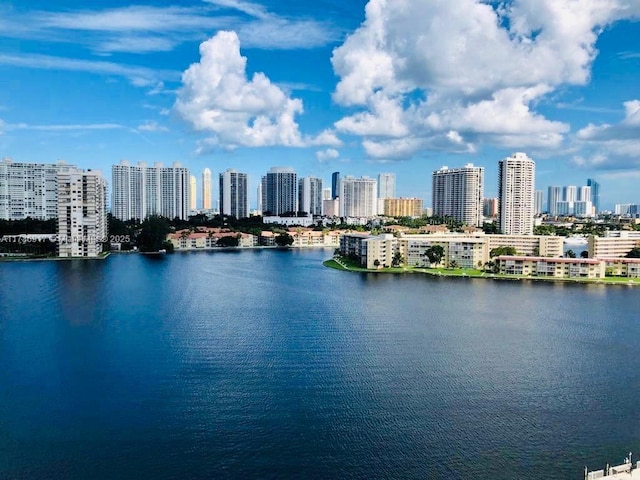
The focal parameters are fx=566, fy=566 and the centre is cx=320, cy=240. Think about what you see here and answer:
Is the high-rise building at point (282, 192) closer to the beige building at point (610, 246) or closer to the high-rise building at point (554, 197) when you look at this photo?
the beige building at point (610, 246)

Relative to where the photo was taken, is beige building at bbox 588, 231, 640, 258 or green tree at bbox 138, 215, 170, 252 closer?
beige building at bbox 588, 231, 640, 258

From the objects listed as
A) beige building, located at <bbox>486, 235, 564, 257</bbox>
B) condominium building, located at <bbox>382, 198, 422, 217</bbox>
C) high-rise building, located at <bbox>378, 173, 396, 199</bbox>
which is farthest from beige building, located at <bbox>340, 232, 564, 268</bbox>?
high-rise building, located at <bbox>378, 173, 396, 199</bbox>

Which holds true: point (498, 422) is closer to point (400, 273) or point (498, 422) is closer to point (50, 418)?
point (50, 418)

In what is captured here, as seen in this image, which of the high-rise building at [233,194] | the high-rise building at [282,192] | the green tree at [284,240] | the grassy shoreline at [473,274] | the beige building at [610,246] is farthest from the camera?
the high-rise building at [282,192]

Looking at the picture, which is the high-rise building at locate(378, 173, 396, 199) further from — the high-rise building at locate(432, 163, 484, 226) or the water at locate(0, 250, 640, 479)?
the water at locate(0, 250, 640, 479)

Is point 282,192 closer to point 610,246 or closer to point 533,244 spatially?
point 533,244

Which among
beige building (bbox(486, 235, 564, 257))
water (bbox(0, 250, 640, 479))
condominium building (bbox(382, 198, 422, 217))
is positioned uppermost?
condominium building (bbox(382, 198, 422, 217))

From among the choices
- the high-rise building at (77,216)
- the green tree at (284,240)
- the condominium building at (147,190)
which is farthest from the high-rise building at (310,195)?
the high-rise building at (77,216)

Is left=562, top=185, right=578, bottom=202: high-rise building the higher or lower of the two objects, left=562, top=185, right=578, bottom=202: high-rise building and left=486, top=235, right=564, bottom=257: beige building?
the higher
